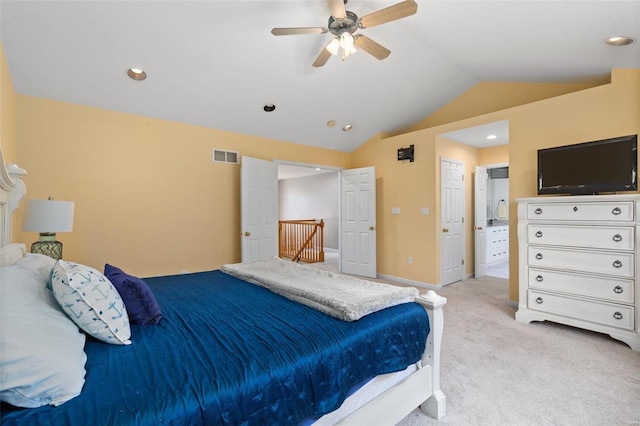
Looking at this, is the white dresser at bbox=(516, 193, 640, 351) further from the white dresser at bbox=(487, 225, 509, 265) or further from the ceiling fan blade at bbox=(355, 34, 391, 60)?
the white dresser at bbox=(487, 225, 509, 265)

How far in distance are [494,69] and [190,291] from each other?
4297mm

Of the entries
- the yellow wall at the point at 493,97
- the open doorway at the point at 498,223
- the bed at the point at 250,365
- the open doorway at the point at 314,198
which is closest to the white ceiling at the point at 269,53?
the yellow wall at the point at 493,97

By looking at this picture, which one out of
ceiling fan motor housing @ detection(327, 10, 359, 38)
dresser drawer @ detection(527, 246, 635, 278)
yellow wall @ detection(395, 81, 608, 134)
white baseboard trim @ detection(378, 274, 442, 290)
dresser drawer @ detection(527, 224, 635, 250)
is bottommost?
white baseboard trim @ detection(378, 274, 442, 290)

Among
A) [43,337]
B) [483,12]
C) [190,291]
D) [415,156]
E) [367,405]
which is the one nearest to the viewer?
[43,337]

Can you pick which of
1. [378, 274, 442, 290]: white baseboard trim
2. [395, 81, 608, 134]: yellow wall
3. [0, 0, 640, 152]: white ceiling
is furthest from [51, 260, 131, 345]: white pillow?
[395, 81, 608, 134]: yellow wall

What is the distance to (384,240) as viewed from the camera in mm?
5148

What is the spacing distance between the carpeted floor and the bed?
351 mm

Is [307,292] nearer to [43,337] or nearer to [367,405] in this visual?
[367,405]

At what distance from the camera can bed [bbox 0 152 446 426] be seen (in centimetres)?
87

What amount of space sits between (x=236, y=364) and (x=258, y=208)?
3.49 metres

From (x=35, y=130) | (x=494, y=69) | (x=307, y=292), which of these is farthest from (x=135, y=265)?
(x=494, y=69)

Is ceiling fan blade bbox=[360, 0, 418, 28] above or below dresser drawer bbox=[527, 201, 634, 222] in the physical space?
above

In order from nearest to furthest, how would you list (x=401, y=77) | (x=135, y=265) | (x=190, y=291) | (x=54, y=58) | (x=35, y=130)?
(x=190, y=291), (x=54, y=58), (x=35, y=130), (x=135, y=265), (x=401, y=77)

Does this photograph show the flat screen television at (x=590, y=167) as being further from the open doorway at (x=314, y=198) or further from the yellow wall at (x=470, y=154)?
the open doorway at (x=314, y=198)
